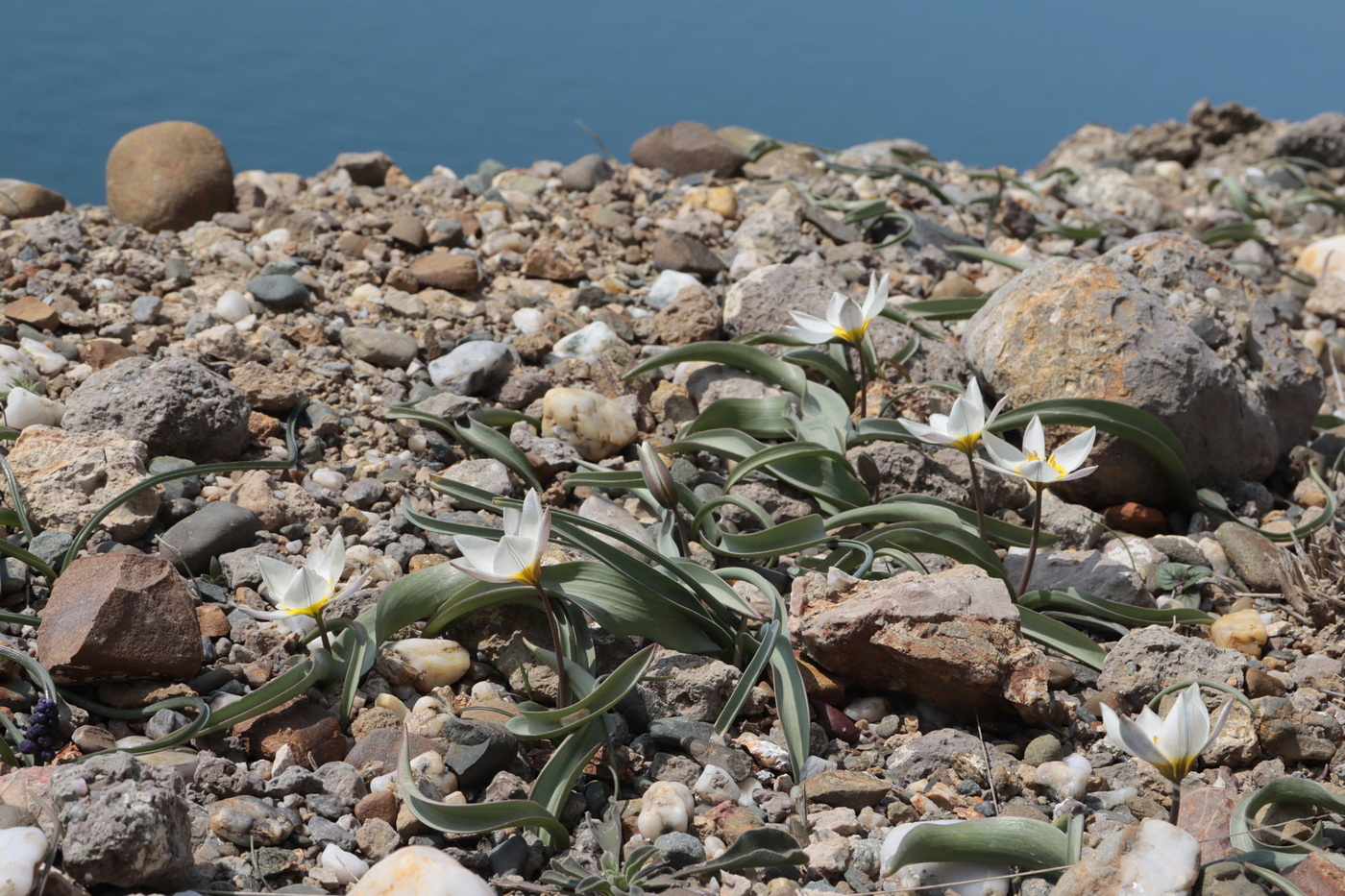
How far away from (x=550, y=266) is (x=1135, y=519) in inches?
68.9

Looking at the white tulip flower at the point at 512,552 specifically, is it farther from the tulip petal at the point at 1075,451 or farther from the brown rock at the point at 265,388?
the brown rock at the point at 265,388

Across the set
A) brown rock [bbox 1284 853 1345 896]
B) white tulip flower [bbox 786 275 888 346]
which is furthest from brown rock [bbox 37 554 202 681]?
brown rock [bbox 1284 853 1345 896]

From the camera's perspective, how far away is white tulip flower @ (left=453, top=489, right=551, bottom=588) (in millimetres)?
1396

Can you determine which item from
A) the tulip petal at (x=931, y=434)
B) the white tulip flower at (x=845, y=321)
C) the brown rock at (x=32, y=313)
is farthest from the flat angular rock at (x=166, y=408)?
the tulip petal at (x=931, y=434)

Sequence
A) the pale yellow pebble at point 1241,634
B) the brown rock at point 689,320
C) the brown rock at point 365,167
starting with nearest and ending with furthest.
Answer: the pale yellow pebble at point 1241,634 → the brown rock at point 689,320 → the brown rock at point 365,167

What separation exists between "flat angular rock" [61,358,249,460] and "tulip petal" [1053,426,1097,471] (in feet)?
5.32

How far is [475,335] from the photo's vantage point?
8.79ft

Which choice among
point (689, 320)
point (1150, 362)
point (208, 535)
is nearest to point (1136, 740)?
point (1150, 362)

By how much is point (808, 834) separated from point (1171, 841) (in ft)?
1.53

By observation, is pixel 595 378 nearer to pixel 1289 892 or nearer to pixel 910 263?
pixel 910 263

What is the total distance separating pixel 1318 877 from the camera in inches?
50.5

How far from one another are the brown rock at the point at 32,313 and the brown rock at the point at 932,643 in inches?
75.6

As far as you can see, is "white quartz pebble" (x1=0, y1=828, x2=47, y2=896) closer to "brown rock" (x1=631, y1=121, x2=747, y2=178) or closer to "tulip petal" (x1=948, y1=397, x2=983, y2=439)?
"tulip petal" (x1=948, y1=397, x2=983, y2=439)

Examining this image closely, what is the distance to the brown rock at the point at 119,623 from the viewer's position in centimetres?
151
